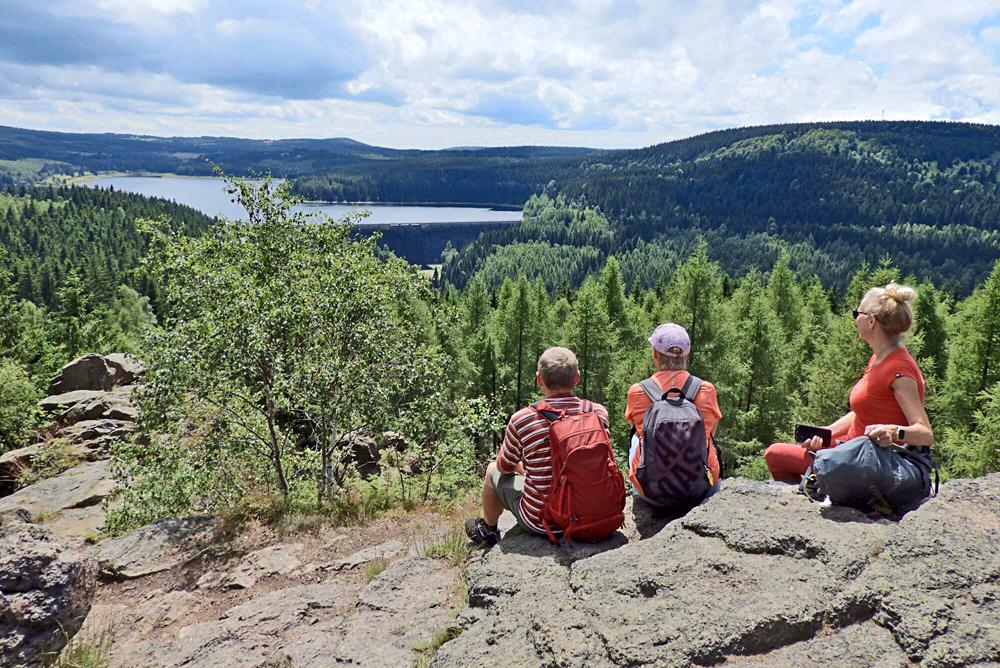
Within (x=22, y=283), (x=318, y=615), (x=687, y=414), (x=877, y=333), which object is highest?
(x=877, y=333)

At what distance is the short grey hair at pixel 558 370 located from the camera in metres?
5.07

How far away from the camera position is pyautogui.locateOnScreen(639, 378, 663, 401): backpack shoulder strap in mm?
5309

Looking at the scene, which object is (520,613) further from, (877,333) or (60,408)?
(60,408)

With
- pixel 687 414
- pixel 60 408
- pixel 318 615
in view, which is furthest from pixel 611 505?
pixel 60 408

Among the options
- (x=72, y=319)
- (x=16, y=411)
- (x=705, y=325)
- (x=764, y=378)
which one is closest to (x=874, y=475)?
(x=705, y=325)

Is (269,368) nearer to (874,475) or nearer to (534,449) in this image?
(534,449)

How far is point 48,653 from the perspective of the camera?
15.7ft

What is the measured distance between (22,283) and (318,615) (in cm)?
12963

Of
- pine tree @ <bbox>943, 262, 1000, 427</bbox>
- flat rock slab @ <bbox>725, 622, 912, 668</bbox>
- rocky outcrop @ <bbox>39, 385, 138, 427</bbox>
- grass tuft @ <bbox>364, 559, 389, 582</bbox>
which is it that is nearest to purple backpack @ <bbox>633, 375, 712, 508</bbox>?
flat rock slab @ <bbox>725, 622, 912, 668</bbox>

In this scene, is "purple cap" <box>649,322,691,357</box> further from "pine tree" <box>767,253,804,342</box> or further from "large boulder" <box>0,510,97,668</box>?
"pine tree" <box>767,253,804,342</box>

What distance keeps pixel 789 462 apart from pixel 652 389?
1.93 metres

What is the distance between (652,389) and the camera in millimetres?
5367

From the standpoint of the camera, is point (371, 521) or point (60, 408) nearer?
point (371, 521)

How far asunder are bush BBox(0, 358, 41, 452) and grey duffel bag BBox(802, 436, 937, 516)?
2521 cm
